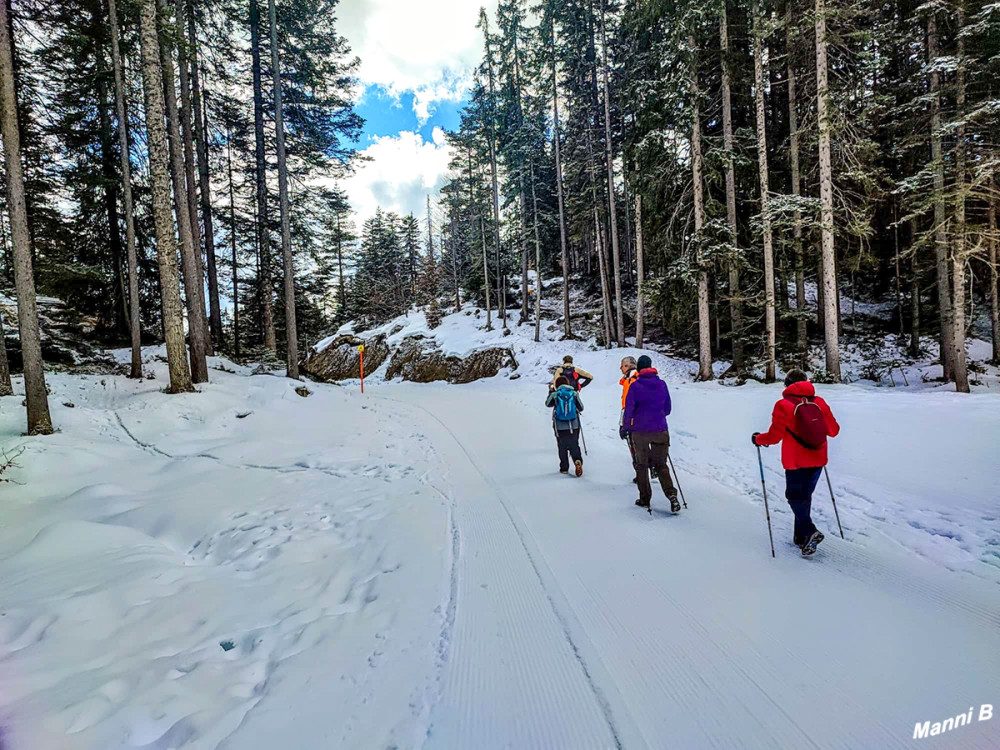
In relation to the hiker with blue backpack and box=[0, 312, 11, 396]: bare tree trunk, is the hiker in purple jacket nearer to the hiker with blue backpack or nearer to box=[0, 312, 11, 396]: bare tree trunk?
the hiker with blue backpack

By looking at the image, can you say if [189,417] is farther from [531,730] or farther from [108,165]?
[108,165]

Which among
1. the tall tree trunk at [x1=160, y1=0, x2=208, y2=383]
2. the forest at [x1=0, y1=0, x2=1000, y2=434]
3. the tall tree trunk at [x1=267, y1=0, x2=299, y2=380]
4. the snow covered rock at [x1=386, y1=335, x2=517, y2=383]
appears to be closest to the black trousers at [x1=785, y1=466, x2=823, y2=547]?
the forest at [x1=0, y1=0, x2=1000, y2=434]

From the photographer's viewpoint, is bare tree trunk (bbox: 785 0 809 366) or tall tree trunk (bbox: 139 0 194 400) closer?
tall tree trunk (bbox: 139 0 194 400)

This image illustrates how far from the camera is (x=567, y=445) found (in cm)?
705

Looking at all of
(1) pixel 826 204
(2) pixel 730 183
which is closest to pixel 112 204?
(2) pixel 730 183

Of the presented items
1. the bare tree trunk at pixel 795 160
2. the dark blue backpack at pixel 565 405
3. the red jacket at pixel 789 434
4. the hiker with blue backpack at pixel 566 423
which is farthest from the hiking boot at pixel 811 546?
the bare tree trunk at pixel 795 160

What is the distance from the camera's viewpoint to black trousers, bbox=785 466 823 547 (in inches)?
161

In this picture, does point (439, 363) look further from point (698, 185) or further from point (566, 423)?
point (566, 423)

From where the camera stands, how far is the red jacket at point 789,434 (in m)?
4.07

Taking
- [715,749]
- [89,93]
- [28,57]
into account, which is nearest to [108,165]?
[89,93]

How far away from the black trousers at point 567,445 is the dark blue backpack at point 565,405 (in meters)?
0.25

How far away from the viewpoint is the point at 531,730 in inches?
85.5

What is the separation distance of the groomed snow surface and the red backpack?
114cm

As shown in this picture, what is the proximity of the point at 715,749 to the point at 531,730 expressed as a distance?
0.92 m
